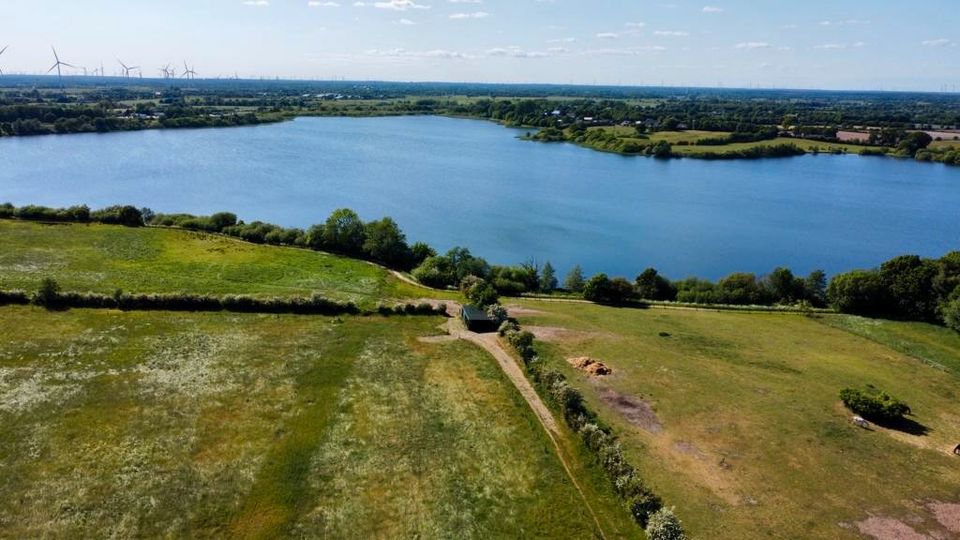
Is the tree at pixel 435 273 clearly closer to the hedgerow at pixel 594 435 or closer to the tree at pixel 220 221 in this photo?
the hedgerow at pixel 594 435

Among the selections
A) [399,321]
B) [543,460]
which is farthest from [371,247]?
[543,460]

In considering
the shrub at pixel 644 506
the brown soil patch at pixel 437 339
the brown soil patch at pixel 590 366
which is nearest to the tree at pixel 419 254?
the brown soil patch at pixel 437 339

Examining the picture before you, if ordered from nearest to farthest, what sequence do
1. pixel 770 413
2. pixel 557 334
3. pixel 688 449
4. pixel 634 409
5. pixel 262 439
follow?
pixel 262 439
pixel 688 449
pixel 634 409
pixel 770 413
pixel 557 334

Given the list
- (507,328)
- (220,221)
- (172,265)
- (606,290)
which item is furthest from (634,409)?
(220,221)

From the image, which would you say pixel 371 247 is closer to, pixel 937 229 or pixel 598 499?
pixel 598 499

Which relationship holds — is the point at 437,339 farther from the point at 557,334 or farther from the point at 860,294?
the point at 860,294
